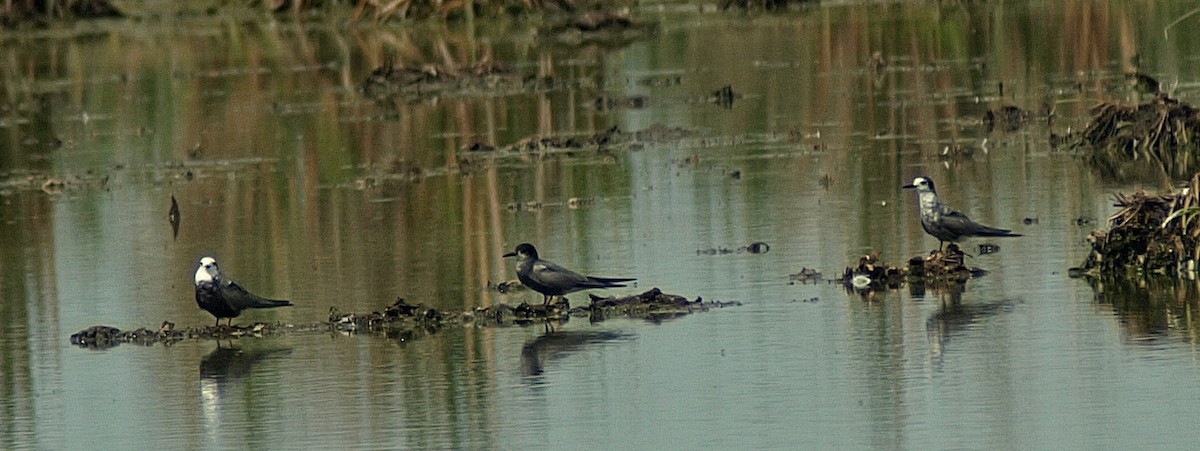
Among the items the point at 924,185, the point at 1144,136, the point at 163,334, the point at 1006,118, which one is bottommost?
A: the point at 163,334

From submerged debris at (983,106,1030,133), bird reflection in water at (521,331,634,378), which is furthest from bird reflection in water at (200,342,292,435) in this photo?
submerged debris at (983,106,1030,133)

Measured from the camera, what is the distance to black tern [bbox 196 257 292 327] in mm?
12938

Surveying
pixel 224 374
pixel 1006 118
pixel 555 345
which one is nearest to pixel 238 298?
pixel 224 374

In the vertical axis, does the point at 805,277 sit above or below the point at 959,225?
below

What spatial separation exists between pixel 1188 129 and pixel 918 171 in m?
1.85

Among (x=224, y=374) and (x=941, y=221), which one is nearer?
(x=224, y=374)

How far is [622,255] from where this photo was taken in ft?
48.7

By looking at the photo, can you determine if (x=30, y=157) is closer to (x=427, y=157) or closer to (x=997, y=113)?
(x=427, y=157)

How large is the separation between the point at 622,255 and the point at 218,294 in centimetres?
276

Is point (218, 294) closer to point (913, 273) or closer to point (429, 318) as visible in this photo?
point (429, 318)

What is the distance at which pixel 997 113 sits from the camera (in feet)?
69.7

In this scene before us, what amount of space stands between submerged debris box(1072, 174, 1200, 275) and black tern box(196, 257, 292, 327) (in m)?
4.22

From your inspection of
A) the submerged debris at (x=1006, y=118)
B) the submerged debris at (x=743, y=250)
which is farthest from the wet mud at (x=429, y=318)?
the submerged debris at (x=1006, y=118)

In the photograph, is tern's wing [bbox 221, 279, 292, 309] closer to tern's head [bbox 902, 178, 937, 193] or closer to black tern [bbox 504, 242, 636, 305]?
black tern [bbox 504, 242, 636, 305]
